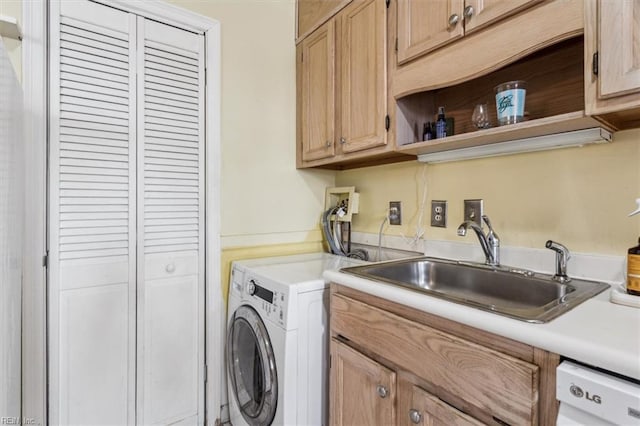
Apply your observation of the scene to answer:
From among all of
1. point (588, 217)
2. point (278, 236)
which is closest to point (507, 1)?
point (588, 217)

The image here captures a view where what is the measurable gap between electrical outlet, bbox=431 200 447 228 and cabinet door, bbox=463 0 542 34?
30.1 inches

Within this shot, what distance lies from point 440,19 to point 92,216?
1.70 metres

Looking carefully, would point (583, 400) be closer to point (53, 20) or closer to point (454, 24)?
point (454, 24)

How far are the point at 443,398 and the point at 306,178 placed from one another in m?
1.53

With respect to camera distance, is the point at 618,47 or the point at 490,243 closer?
the point at 618,47

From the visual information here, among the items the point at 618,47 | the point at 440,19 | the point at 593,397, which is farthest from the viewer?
the point at 440,19

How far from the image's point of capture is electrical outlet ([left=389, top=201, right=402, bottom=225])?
6.06ft

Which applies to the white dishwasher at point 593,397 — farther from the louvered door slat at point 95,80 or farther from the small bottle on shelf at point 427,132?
the louvered door slat at point 95,80

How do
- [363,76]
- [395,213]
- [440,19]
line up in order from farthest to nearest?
[395,213], [363,76], [440,19]

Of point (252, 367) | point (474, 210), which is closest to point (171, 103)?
point (252, 367)

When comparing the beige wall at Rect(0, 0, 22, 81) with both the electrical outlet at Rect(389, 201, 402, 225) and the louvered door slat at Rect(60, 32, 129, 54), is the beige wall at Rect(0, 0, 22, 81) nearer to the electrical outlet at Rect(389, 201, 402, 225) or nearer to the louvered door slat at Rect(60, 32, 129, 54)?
the louvered door slat at Rect(60, 32, 129, 54)

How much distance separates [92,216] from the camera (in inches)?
59.6

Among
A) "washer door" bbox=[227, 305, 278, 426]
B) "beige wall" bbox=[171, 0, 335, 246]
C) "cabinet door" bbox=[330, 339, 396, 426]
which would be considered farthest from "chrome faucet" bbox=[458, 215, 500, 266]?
"beige wall" bbox=[171, 0, 335, 246]

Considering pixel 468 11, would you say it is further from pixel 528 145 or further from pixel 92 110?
pixel 92 110
